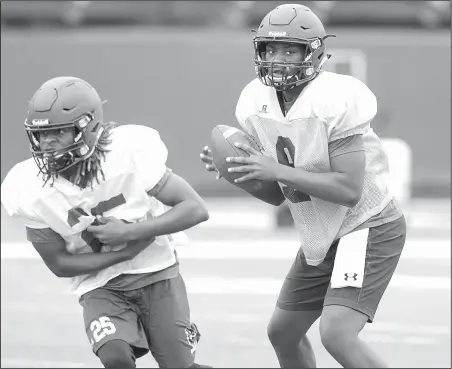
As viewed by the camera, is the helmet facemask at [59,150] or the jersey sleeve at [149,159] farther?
the jersey sleeve at [149,159]

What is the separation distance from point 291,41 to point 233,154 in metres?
0.55

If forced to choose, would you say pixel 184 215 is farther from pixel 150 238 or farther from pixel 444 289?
pixel 444 289

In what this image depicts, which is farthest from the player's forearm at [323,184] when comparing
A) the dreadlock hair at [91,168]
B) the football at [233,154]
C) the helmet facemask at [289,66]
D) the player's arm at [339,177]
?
the dreadlock hair at [91,168]

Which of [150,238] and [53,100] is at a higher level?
[53,100]

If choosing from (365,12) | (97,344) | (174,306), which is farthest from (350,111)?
(365,12)

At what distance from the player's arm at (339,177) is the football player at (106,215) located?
0.51 metres

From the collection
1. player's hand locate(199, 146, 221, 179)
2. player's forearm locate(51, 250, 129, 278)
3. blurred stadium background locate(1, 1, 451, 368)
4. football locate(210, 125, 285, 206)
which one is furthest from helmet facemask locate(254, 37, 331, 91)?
blurred stadium background locate(1, 1, 451, 368)

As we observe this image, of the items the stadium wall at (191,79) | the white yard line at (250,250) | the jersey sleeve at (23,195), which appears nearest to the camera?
the jersey sleeve at (23,195)

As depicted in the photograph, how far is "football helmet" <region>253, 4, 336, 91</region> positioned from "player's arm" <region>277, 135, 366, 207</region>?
1.11 feet

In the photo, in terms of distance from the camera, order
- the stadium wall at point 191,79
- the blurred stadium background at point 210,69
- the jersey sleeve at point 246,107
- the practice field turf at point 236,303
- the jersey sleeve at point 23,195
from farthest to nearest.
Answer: the stadium wall at point 191,79 → the blurred stadium background at point 210,69 → the practice field turf at point 236,303 → the jersey sleeve at point 246,107 → the jersey sleeve at point 23,195

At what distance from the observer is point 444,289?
9.04 meters

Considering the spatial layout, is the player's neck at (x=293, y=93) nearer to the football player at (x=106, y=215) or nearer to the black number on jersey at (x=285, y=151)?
the black number on jersey at (x=285, y=151)

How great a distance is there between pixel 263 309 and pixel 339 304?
3843 mm

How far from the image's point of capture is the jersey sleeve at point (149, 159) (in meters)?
4.62
